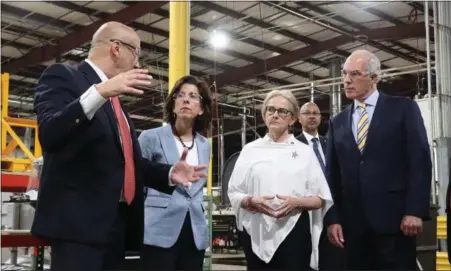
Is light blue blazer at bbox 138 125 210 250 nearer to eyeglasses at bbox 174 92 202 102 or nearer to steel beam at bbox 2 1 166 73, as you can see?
eyeglasses at bbox 174 92 202 102

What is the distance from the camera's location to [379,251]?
2438mm

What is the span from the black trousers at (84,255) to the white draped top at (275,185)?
2.78ft

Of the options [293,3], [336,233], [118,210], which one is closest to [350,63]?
[336,233]

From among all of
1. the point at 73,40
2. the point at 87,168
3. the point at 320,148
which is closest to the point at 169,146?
the point at 87,168

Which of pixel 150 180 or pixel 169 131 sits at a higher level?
pixel 169 131

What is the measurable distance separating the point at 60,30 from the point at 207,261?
7.38 metres

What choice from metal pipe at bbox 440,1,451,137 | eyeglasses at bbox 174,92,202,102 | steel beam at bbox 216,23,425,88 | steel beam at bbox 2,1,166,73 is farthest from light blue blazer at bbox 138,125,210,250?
steel beam at bbox 216,23,425,88

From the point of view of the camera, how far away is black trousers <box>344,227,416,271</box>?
7.94 ft

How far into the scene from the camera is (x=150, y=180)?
2.19m

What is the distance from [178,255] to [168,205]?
0.73ft

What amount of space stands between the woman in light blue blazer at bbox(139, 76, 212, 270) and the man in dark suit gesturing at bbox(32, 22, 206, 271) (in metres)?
0.38

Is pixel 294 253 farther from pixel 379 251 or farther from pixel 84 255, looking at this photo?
pixel 84 255

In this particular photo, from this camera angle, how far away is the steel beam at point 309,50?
10.6 metres

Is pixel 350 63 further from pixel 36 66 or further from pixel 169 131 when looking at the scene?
pixel 36 66
